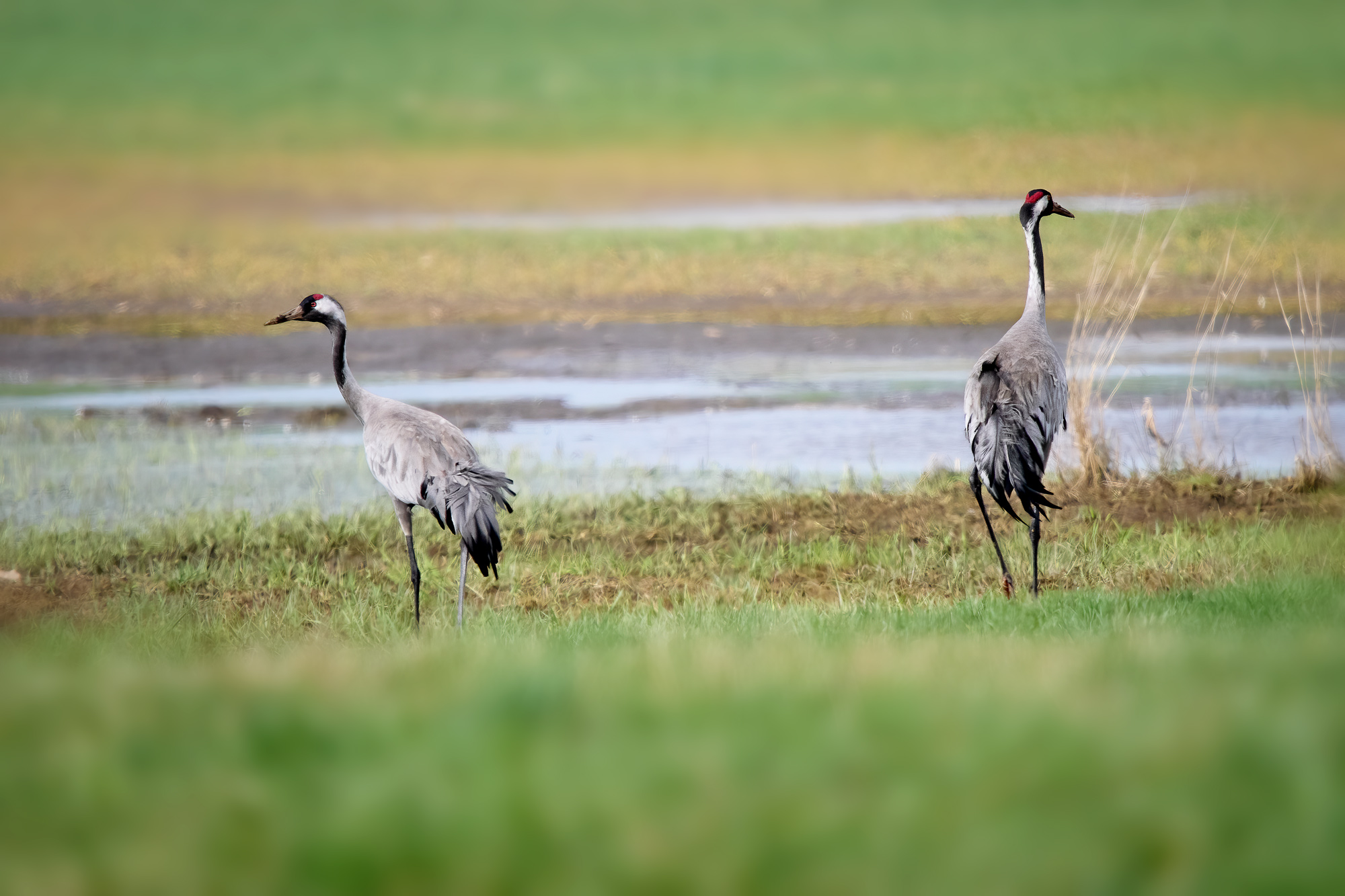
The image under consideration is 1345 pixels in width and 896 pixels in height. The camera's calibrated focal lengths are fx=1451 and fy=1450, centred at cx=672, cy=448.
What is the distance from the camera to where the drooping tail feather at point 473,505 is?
661cm

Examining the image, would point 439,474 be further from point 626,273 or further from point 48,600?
point 626,273

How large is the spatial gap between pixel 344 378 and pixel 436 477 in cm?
123

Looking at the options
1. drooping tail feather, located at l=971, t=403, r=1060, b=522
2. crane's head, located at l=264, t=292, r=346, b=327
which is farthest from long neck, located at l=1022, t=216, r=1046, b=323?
crane's head, located at l=264, t=292, r=346, b=327

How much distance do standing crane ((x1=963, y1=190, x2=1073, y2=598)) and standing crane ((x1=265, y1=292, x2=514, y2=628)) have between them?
2340 mm

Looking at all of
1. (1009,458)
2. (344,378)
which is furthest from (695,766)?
(344,378)

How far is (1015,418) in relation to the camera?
7.12m

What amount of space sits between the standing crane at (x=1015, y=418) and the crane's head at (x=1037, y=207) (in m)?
1.01

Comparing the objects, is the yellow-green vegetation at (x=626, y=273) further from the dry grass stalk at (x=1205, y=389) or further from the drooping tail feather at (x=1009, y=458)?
the drooping tail feather at (x=1009, y=458)

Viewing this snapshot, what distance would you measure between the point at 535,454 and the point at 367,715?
7596 millimetres

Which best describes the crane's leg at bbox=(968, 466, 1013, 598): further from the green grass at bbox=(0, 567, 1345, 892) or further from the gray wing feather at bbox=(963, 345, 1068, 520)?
the green grass at bbox=(0, 567, 1345, 892)

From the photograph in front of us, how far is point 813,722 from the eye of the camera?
3230 mm

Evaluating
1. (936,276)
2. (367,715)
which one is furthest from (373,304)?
(367,715)

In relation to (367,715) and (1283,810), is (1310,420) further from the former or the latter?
(367,715)

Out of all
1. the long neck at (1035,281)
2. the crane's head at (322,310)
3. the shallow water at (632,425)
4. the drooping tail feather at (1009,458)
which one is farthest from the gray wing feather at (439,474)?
the long neck at (1035,281)
